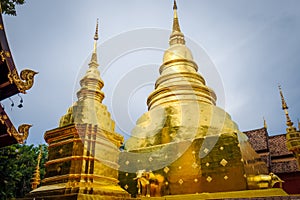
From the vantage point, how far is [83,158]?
11.0 ft

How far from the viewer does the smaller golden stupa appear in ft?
10.00

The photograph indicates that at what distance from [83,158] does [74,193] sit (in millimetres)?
592

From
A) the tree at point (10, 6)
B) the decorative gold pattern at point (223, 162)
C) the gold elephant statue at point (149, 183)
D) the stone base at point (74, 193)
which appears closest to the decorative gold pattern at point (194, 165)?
the decorative gold pattern at point (223, 162)

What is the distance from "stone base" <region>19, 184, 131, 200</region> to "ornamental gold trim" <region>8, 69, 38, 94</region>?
238cm

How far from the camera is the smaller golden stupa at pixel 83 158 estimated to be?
3.05 m

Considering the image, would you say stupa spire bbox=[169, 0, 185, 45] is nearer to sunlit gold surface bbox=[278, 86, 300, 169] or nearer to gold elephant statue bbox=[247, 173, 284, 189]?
sunlit gold surface bbox=[278, 86, 300, 169]

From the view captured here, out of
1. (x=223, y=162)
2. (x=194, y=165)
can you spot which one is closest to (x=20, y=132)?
(x=194, y=165)

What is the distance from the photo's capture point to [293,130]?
28.4ft

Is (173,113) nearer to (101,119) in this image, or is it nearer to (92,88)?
(92,88)

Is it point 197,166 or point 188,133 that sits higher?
point 188,133

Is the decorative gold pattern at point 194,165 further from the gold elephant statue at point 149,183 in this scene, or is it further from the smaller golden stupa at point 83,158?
the smaller golden stupa at point 83,158

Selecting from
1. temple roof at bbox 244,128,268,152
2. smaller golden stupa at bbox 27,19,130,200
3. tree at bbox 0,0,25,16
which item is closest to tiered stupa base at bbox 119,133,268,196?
smaller golden stupa at bbox 27,19,130,200

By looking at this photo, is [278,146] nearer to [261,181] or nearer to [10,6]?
[261,181]

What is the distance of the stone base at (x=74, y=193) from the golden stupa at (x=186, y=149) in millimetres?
2374
